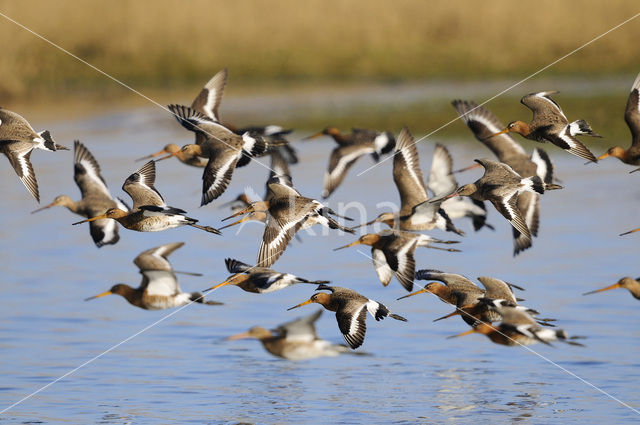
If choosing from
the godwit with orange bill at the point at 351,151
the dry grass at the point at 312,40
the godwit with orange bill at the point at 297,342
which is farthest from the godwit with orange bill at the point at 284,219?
A: the dry grass at the point at 312,40

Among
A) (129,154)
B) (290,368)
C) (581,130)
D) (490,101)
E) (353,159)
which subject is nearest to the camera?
(581,130)

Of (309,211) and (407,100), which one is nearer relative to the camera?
(309,211)

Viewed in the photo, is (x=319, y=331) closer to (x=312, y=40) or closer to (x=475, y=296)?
(x=475, y=296)

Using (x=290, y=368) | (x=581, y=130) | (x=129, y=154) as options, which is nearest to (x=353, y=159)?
(x=290, y=368)

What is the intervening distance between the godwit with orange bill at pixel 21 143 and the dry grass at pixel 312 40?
19217 millimetres

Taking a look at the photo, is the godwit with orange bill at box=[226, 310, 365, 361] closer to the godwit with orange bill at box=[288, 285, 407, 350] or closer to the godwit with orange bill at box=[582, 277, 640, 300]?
the godwit with orange bill at box=[288, 285, 407, 350]

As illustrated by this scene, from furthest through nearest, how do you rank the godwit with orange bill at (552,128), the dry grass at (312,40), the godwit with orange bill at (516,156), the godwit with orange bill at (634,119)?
the dry grass at (312,40) < the godwit with orange bill at (516,156) < the godwit with orange bill at (634,119) < the godwit with orange bill at (552,128)

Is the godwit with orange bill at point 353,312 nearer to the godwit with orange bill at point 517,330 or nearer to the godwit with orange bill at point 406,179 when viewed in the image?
the godwit with orange bill at point 517,330

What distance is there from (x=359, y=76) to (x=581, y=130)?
20660 mm

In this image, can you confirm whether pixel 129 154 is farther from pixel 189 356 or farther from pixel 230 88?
pixel 189 356

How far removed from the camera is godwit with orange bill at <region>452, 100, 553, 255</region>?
36.3ft

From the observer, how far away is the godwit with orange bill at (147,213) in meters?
9.40

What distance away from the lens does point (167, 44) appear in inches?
1148

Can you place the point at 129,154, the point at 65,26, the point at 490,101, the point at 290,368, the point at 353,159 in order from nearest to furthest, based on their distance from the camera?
the point at 290,368 → the point at 353,159 → the point at 129,154 → the point at 490,101 → the point at 65,26
